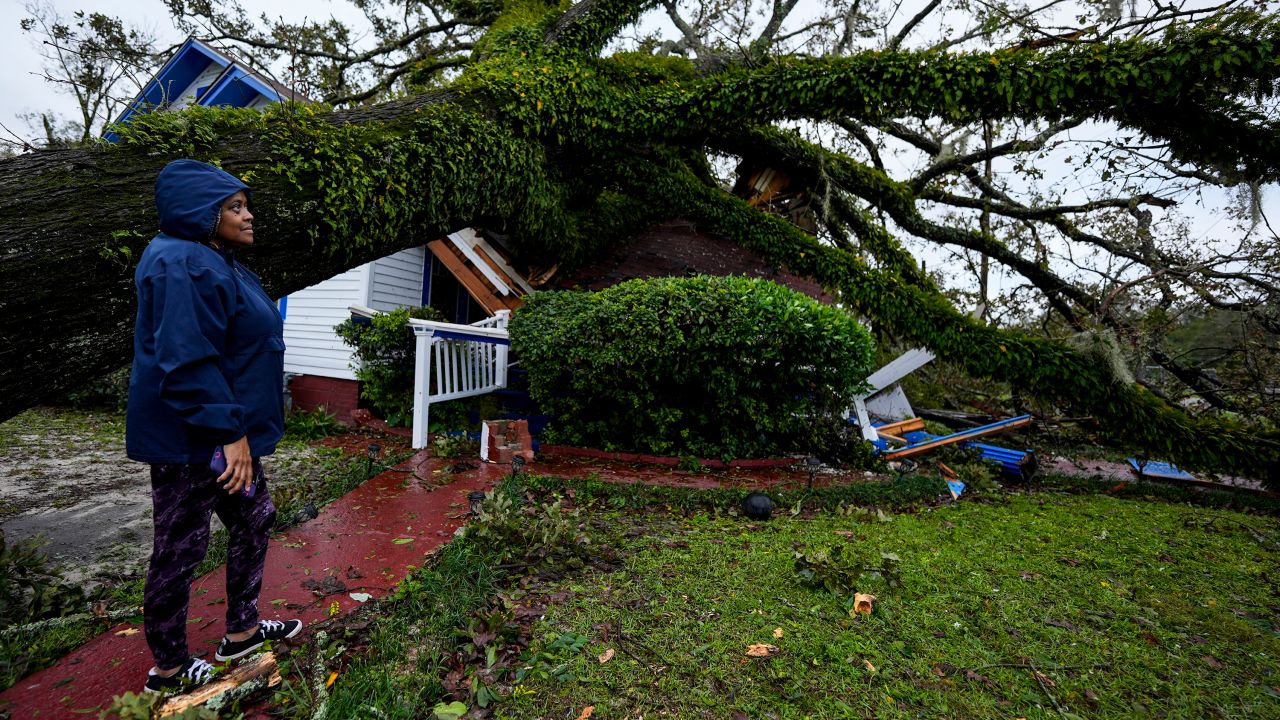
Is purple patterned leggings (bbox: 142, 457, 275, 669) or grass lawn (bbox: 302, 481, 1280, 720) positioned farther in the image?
grass lawn (bbox: 302, 481, 1280, 720)

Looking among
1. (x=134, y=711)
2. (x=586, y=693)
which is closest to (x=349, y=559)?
(x=134, y=711)

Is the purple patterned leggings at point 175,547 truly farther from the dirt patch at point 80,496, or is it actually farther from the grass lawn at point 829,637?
the dirt patch at point 80,496

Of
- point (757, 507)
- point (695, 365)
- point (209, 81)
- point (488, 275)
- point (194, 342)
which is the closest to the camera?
point (194, 342)

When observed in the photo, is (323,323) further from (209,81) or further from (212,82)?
(209,81)

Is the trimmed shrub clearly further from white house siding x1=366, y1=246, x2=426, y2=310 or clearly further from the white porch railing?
white house siding x1=366, y1=246, x2=426, y2=310

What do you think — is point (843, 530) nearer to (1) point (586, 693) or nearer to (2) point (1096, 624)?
(2) point (1096, 624)

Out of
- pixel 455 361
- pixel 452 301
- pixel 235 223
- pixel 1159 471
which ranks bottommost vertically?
pixel 1159 471

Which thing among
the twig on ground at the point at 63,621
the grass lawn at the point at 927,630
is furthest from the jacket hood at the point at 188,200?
the grass lawn at the point at 927,630

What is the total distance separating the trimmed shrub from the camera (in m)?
7.15

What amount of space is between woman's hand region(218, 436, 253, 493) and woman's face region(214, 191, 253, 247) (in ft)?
2.58

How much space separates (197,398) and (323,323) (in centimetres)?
844

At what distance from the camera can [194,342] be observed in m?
1.81

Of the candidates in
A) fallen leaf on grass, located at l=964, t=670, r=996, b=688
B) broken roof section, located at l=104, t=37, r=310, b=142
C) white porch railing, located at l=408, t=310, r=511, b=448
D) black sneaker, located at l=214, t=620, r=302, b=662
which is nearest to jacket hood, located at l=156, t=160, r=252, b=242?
black sneaker, located at l=214, t=620, r=302, b=662

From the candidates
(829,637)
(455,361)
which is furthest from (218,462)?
(455,361)
